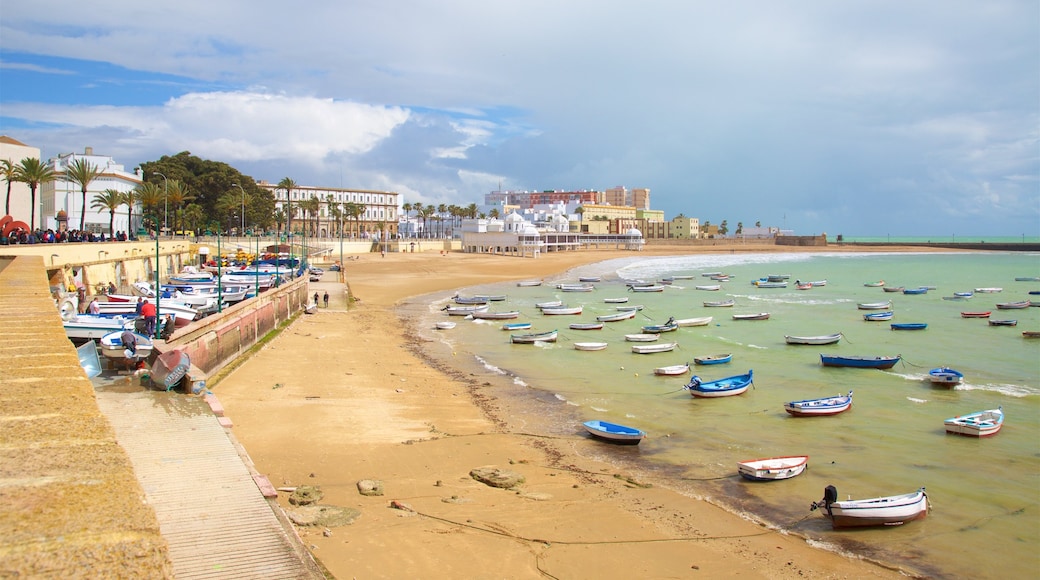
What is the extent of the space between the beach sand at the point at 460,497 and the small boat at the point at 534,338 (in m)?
10.8

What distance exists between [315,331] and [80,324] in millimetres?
12513

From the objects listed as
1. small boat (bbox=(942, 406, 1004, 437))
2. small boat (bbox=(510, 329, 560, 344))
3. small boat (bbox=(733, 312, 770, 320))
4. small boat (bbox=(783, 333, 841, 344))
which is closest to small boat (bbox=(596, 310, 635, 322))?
small boat (bbox=(733, 312, 770, 320))

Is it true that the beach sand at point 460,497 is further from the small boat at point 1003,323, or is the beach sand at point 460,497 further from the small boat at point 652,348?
the small boat at point 1003,323

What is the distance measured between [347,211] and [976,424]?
411 feet

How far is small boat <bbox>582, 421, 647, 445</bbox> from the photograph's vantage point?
66.4ft

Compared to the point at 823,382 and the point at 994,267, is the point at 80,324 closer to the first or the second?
the point at 823,382

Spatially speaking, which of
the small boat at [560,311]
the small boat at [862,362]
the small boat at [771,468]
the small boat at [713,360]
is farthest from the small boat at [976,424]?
the small boat at [560,311]

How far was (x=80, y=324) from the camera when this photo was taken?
88.3 ft

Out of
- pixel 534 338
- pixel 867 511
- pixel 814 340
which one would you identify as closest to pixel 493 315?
pixel 534 338

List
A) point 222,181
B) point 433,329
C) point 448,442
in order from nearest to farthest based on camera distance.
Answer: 1. point 448,442
2. point 433,329
3. point 222,181

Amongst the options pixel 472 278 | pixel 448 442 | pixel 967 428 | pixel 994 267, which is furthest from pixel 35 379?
pixel 994 267

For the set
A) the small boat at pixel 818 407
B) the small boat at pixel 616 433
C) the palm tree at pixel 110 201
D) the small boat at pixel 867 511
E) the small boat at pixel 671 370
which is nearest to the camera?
the small boat at pixel 867 511

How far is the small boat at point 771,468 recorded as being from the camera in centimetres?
1773

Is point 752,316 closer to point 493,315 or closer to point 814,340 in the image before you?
point 814,340
